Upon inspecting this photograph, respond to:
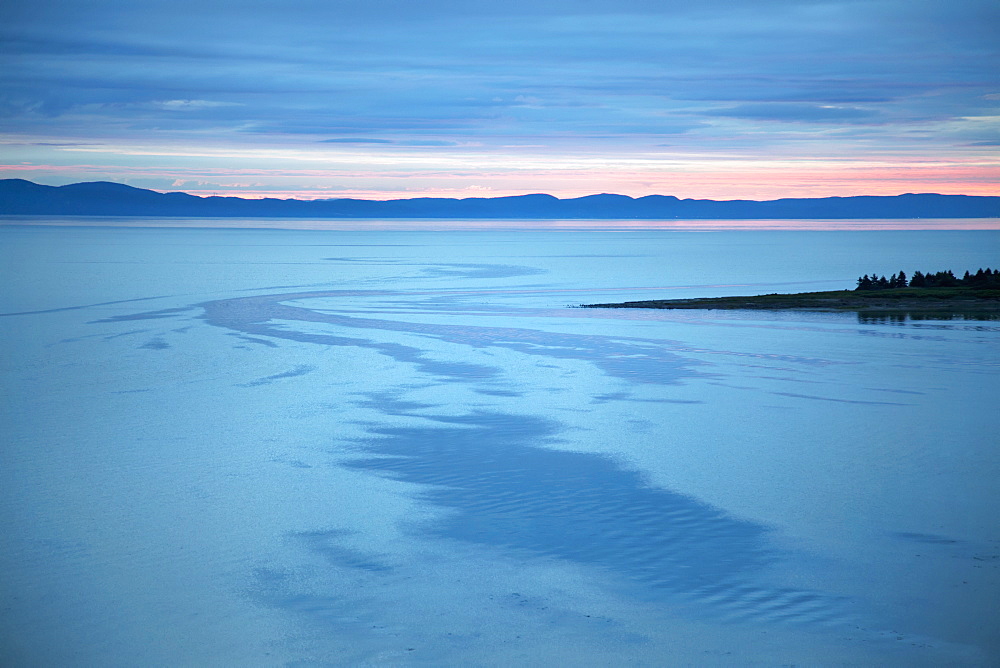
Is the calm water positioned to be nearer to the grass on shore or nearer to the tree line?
the grass on shore

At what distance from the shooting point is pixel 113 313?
22375 mm

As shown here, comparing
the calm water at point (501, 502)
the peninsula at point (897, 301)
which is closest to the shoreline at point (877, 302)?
the peninsula at point (897, 301)

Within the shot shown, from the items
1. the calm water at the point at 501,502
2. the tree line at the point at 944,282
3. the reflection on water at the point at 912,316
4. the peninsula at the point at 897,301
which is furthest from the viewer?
the tree line at the point at 944,282

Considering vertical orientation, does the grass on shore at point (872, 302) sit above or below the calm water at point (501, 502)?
above

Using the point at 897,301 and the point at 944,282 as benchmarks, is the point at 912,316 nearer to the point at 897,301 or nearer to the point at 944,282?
the point at 897,301

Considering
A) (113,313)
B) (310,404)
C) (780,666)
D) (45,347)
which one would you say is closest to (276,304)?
(113,313)

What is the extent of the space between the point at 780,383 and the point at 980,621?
7.63 m

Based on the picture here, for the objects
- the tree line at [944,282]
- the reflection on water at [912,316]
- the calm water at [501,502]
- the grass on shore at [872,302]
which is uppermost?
the tree line at [944,282]

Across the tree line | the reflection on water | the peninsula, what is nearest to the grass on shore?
the peninsula

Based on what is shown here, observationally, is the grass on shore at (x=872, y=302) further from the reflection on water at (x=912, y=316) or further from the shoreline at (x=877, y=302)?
the reflection on water at (x=912, y=316)

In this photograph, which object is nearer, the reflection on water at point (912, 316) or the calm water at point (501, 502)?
the calm water at point (501, 502)

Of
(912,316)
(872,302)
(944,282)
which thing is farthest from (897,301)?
(944,282)

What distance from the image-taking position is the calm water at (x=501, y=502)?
212 inches

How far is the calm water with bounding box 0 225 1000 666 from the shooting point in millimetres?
5391
